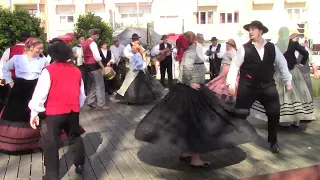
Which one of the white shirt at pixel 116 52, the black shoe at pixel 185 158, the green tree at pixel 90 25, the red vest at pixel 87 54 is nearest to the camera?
the black shoe at pixel 185 158

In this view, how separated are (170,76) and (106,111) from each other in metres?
4.22

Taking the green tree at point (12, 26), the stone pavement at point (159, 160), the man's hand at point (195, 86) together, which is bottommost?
the stone pavement at point (159, 160)

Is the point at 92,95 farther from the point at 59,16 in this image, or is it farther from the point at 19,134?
the point at 59,16

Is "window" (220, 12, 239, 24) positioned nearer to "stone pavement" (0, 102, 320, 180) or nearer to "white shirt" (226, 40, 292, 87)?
"stone pavement" (0, 102, 320, 180)

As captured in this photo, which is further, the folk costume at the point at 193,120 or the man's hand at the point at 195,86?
the man's hand at the point at 195,86

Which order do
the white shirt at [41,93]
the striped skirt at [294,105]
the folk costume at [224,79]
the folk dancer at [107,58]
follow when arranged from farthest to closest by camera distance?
the folk dancer at [107,58] < the folk costume at [224,79] < the striped skirt at [294,105] < the white shirt at [41,93]

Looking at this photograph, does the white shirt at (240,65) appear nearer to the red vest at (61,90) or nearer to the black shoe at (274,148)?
the black shoe at (274,148)

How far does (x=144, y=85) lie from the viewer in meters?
10.0

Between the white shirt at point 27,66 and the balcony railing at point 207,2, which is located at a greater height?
the balcony railing at point 207,2

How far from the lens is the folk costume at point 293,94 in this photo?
657 centimetres

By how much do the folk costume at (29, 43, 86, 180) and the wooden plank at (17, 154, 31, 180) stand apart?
24.1 inches

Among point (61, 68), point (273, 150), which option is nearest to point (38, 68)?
point (61, 68)

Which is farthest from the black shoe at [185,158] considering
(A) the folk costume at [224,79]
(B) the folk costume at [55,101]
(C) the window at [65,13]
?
(C) the window at [65,13]

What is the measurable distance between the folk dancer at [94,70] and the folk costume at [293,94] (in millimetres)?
3463
